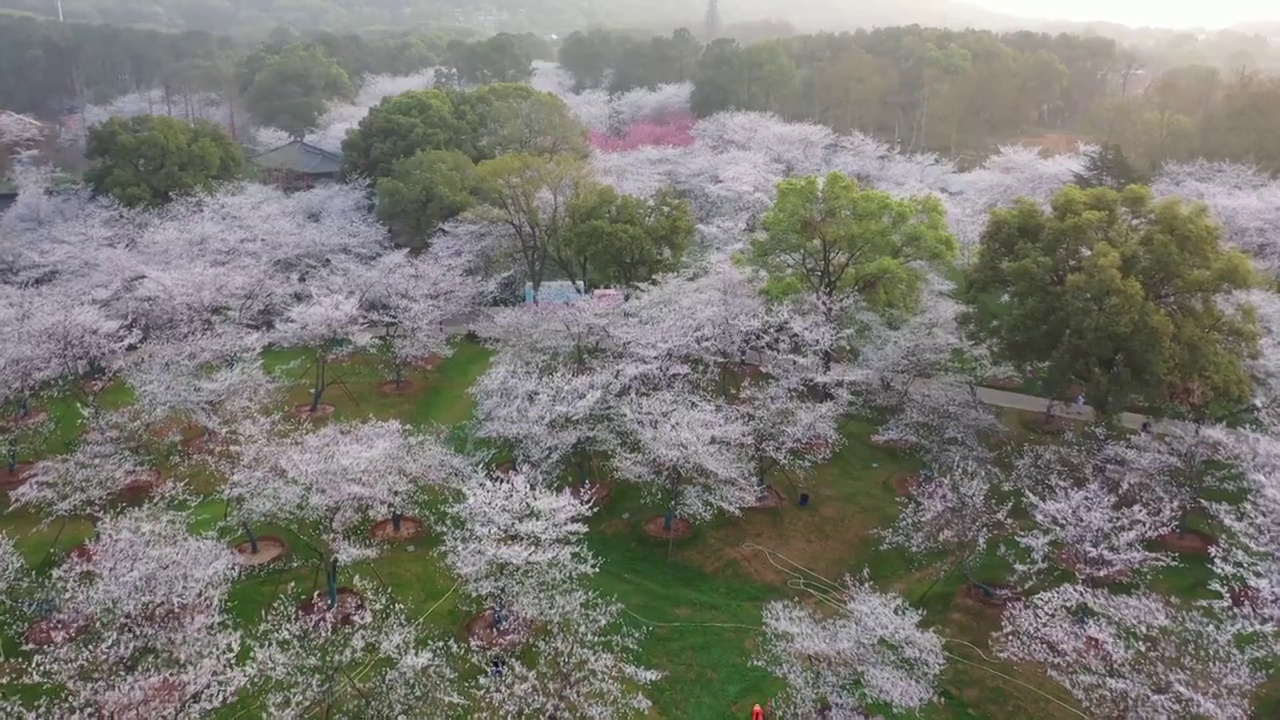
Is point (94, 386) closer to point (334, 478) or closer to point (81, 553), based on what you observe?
point (81, 553)

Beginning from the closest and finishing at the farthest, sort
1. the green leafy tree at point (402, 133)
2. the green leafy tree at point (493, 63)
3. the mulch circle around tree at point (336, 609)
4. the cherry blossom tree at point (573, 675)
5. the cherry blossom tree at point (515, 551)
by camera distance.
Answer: the cherry blossom tree at point (573, 675) → the cherry blossom tree at point (515, 551) → the mulch circle around tree at point (336, 609) → the green leafy tree at point (402, 133) → the green leafy tree at point (493, 63)

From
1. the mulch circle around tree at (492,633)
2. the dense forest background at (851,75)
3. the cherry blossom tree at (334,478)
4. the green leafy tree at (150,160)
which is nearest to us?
the mulch circle around tree at (492,633)

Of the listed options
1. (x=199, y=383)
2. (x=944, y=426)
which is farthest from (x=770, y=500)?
(x=199, y=383)

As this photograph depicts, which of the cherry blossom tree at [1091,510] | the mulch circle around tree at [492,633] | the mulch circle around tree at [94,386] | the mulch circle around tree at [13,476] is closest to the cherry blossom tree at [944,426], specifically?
the cherry blossom tree at [1091,510]

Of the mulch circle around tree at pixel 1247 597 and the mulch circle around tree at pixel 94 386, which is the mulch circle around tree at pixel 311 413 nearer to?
the mulch circle around tree at pixel 94 386

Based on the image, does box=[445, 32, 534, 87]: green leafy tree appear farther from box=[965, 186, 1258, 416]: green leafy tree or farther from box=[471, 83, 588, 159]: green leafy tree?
box=[965, 186, 1258, 416]: green leafy tree

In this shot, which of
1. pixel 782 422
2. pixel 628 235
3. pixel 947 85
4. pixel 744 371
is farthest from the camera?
pixel 947 85

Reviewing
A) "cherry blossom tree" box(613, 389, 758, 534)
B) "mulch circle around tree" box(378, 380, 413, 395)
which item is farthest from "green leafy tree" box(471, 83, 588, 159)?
"cherry blossom tree" box(613, 389, 758, 534)
